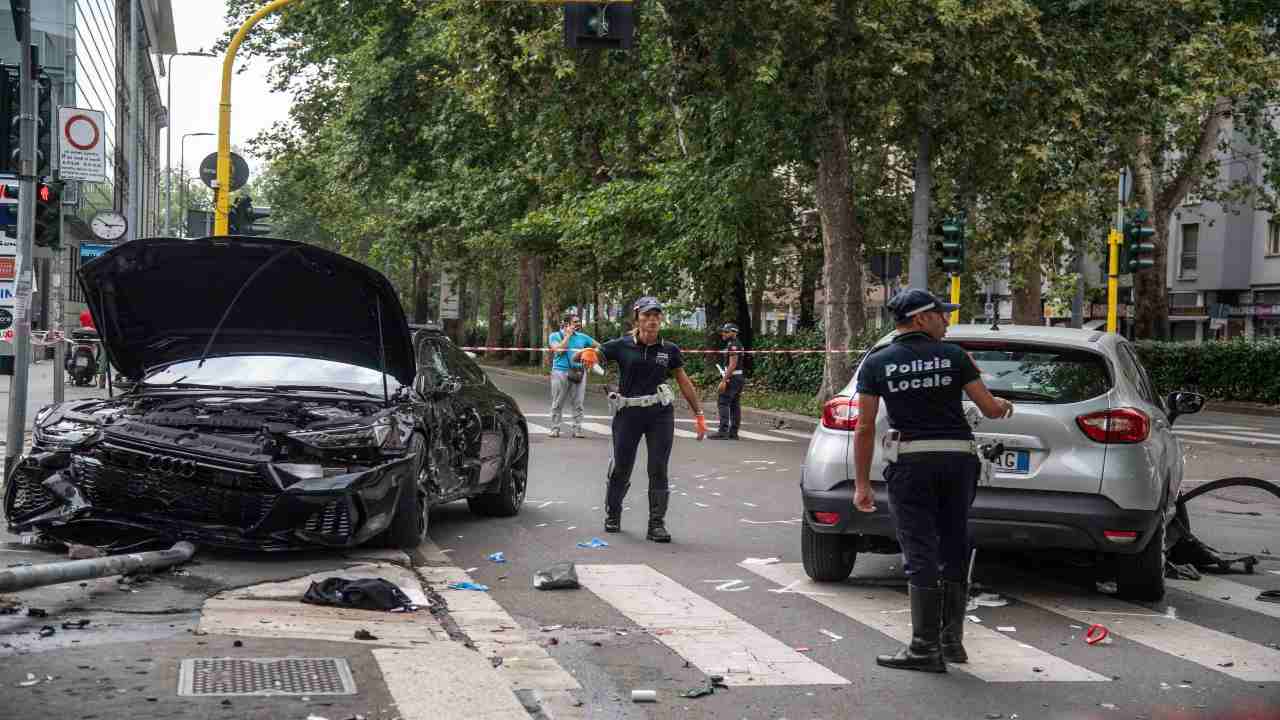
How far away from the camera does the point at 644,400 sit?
34.8ft

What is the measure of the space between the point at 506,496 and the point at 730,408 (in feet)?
33.8

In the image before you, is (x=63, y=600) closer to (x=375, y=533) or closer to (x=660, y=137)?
(x=375, y=533)

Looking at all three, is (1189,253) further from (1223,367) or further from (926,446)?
(926,446)

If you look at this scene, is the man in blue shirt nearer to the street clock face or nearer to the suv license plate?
the street clock face

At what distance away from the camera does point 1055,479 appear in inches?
309

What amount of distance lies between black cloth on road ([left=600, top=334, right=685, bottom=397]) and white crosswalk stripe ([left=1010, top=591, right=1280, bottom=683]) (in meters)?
3.23

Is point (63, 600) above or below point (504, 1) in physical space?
below

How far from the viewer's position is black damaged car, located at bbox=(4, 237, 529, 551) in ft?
Result: 27.1

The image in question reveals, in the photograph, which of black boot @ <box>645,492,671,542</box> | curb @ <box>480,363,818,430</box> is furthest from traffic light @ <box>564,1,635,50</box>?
black boot @ <box>645,492,671,542</box>

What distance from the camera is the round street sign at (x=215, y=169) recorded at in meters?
22.0

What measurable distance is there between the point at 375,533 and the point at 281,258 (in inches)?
68.1

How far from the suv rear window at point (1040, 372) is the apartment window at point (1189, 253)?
50077mm

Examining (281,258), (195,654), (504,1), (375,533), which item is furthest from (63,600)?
(504,1)

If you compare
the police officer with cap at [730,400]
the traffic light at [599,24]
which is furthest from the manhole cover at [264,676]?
the police officer with cap at [730,400]
